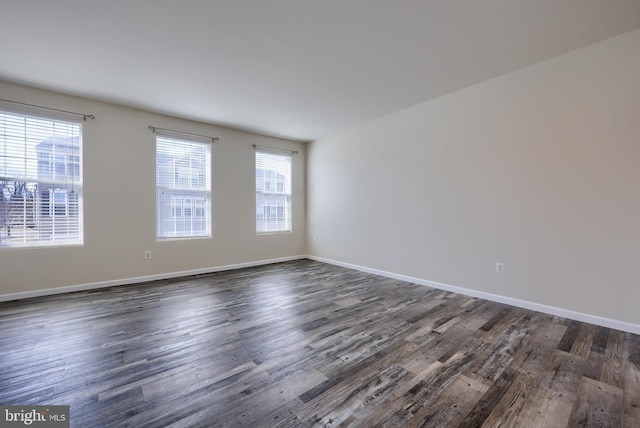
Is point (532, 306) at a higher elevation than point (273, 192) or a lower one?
lower

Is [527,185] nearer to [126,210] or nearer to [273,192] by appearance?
[273,192]

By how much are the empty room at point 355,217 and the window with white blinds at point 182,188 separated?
0.11 feet

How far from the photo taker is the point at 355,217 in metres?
4.84

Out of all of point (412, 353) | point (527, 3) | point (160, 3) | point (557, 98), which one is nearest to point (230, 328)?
point (412, 353)

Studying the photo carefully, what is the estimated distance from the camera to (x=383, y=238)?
4367mm

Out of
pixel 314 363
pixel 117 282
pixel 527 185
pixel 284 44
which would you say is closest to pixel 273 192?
pixel 117 282

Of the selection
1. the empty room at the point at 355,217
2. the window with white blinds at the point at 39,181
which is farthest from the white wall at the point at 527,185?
the window with white blinds at the point at 39,181

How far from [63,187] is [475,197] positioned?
17.4 ft

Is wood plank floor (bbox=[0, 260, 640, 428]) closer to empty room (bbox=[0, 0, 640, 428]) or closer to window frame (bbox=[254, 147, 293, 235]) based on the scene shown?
empty room (bbox=[0, 0, 640, 428])

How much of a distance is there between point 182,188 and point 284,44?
300 centimetres

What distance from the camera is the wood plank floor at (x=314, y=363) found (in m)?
1.45

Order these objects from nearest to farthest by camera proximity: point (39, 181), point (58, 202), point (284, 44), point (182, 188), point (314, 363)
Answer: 1. point (314, 363)
2. point (284, 44)
3. point (39, 181)
4. point (58, 202)
5. point (182, 188)

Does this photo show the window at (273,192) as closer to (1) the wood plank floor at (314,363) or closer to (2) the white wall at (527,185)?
(2) the white wall at (527,185)

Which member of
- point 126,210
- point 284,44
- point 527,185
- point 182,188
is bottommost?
point 126,210
